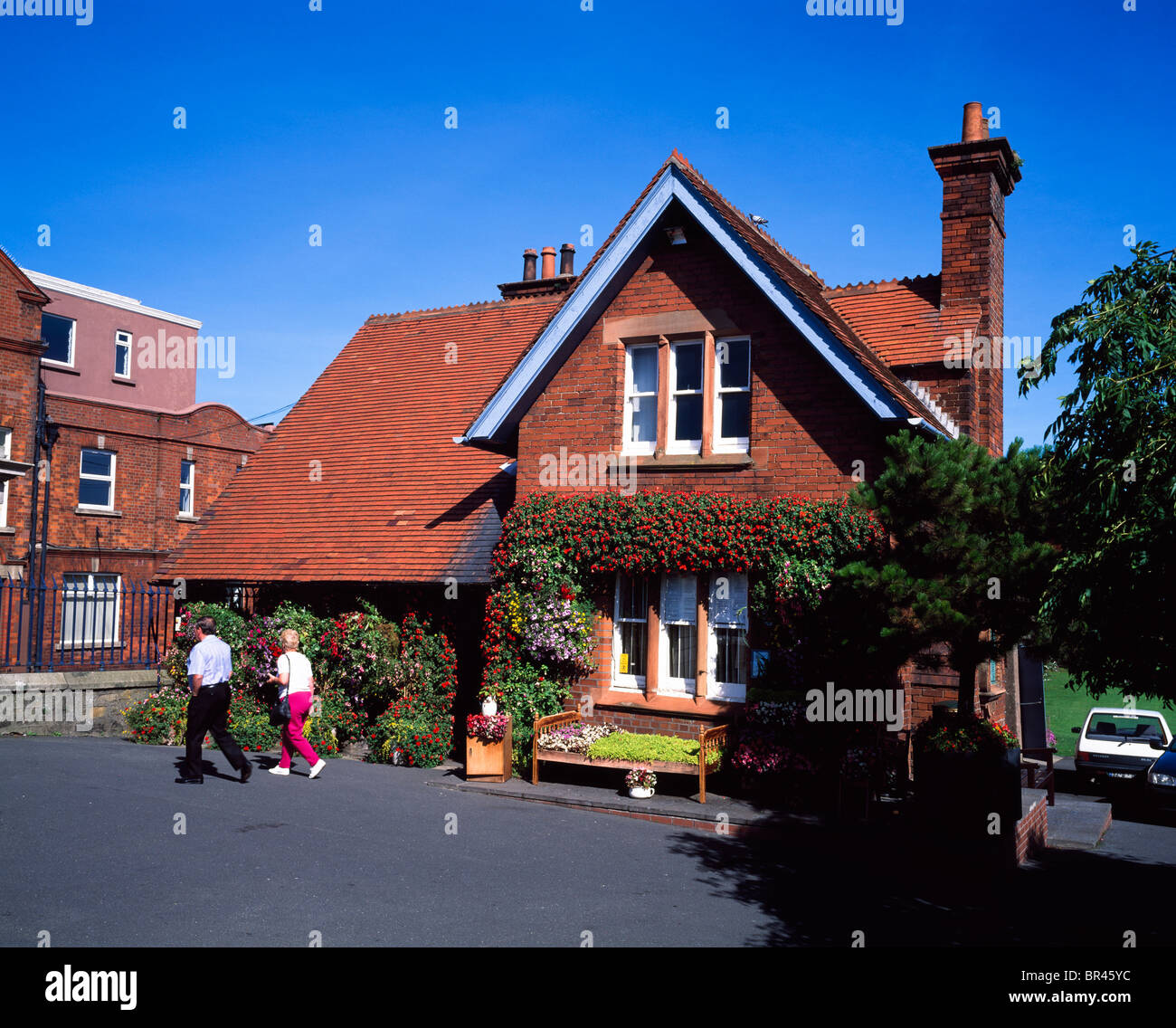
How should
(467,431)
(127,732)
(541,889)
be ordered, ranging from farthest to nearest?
(127,732), (467,431), (541,889)

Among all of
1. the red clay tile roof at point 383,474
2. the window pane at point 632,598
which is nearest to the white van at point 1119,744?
the window pane at point 632,598

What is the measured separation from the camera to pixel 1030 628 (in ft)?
32.6

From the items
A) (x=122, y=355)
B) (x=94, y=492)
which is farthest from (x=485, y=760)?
(x=122, y=355)

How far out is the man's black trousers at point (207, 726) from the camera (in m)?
11.6

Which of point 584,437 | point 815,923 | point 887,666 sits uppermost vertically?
point 584,437

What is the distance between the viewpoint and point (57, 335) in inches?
1335

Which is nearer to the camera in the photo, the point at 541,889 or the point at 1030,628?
the point at 541,889

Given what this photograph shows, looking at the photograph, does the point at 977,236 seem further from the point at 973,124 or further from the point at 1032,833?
the point at 1032,833

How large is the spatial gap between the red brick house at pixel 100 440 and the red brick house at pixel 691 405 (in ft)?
44.7

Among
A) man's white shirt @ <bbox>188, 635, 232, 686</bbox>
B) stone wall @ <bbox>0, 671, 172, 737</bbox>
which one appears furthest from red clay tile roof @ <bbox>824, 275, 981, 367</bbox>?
stone wall @ <bbox>0, 671, 172, 737</bbox>

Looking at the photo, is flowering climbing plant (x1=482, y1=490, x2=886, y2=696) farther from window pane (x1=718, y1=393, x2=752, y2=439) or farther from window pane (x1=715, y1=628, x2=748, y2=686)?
window pane (x1=718, y1=393, x2=752, y2=439)

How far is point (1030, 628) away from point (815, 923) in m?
4.09
